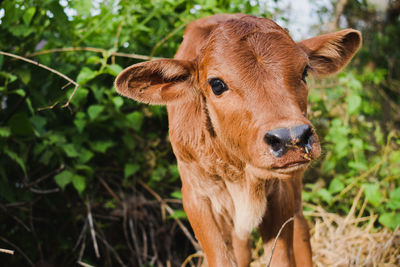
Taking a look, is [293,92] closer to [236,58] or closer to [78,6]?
[236,58]

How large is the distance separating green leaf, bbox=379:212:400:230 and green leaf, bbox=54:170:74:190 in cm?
290

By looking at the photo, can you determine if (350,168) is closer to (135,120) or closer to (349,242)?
(349,242)

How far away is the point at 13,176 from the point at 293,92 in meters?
2.67

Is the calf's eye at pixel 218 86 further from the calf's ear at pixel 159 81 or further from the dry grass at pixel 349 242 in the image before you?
the dry grass at pixel 349 242

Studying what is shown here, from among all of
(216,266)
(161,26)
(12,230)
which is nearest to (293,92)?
(216,266)

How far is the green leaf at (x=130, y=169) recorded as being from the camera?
3.79 metres

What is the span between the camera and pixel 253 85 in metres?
2.17

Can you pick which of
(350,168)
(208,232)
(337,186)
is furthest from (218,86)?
(350,168)

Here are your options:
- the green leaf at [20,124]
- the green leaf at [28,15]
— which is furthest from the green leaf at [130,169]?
the green leaf at [28,15]

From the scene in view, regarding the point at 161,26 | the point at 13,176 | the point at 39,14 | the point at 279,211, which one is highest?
the point at 39,14

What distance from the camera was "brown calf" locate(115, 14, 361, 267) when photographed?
2.04 m

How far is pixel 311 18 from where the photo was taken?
6.92 meters

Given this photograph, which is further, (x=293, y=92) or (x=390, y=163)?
(x=390, y=163)

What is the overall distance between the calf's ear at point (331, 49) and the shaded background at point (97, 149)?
20.5 inches
